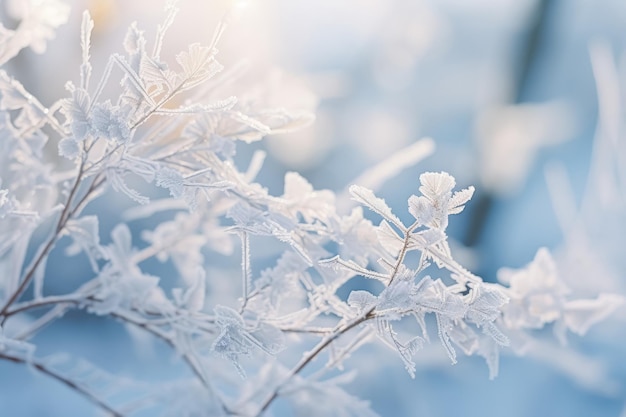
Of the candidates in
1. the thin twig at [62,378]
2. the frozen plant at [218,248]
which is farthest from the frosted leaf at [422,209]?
the thin twig at [62,378]

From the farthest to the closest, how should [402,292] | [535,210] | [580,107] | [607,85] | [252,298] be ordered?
[580,107], [535,210], [607,85], [252,298], [402,292]

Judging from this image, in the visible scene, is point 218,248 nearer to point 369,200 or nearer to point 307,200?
point 307,200

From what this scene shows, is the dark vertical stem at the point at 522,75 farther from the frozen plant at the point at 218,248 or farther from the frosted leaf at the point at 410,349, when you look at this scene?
the frosted leaf at the point at 410,349

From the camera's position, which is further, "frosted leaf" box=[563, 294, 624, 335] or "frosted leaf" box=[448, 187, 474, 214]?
"frosted leaf" box=[563, 294, 624, 335]

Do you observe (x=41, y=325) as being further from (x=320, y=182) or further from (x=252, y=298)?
(x=320, y=182)

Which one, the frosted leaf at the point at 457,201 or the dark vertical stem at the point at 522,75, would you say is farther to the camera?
the dark vertical stem at the point at 522,75

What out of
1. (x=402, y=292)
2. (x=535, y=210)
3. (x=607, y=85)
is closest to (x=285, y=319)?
(x=402, y=292)

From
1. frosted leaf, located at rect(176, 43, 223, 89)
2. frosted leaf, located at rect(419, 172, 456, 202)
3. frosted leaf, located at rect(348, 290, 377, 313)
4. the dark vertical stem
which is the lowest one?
frosted leaf, located at rect(348, 290, 377, 313)

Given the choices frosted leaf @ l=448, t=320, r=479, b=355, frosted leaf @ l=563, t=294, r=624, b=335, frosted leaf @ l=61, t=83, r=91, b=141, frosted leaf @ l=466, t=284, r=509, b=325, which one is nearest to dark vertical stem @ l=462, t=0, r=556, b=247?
frosted leaf @ l=563, t=294, r=624, b=335

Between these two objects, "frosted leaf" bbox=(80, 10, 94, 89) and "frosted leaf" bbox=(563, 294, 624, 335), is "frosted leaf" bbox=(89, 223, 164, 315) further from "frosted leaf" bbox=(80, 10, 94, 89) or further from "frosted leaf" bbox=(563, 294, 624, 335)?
"frosted leaf" bbox=(563, 294, 624, 335)
